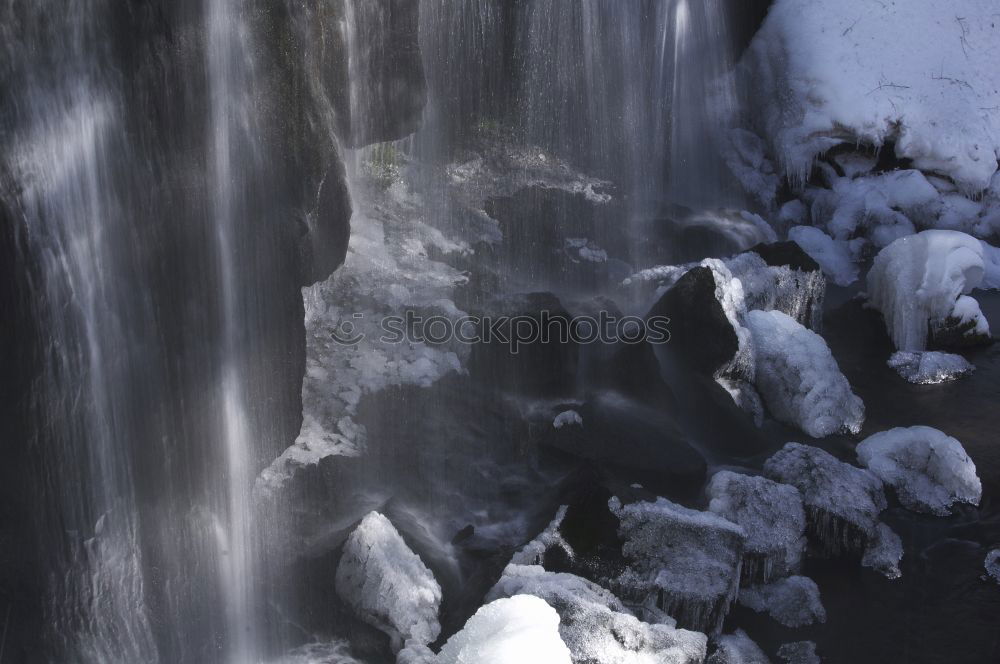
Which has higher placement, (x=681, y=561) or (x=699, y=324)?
(x=699, y=324)

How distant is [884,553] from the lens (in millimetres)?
6926

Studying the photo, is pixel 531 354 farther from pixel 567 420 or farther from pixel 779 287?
pixel 779 287

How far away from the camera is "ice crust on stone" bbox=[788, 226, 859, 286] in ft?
39.8

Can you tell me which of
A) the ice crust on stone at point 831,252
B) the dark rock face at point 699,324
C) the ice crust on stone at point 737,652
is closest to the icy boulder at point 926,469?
the dark rock face at point 699,324

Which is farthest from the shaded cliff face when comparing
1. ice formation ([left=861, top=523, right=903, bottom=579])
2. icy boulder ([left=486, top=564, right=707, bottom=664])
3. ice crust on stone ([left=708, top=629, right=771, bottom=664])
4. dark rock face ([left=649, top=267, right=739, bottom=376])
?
ice formation ([left=861, top=523, right=903, bottom=579])

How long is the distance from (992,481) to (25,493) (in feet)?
24.2

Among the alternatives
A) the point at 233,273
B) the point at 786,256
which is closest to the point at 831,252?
the point at 786,256

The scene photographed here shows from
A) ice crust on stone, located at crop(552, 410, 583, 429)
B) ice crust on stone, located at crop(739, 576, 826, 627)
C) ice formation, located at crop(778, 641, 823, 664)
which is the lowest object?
ice formation, located at crop(778, 641, 823, 664)

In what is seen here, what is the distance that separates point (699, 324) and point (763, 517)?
2.78 metres

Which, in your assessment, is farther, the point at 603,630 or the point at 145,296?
the point at 603,630

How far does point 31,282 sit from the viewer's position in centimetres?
467

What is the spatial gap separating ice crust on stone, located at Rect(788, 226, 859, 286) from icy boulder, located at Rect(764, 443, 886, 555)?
4.98 m

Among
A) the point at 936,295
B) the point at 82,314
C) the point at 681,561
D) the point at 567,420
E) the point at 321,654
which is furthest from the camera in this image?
the point at 936,295

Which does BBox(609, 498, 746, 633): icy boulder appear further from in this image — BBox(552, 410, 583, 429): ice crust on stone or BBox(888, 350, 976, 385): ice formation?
BBox(888, 350, 976, 385): ice formation
